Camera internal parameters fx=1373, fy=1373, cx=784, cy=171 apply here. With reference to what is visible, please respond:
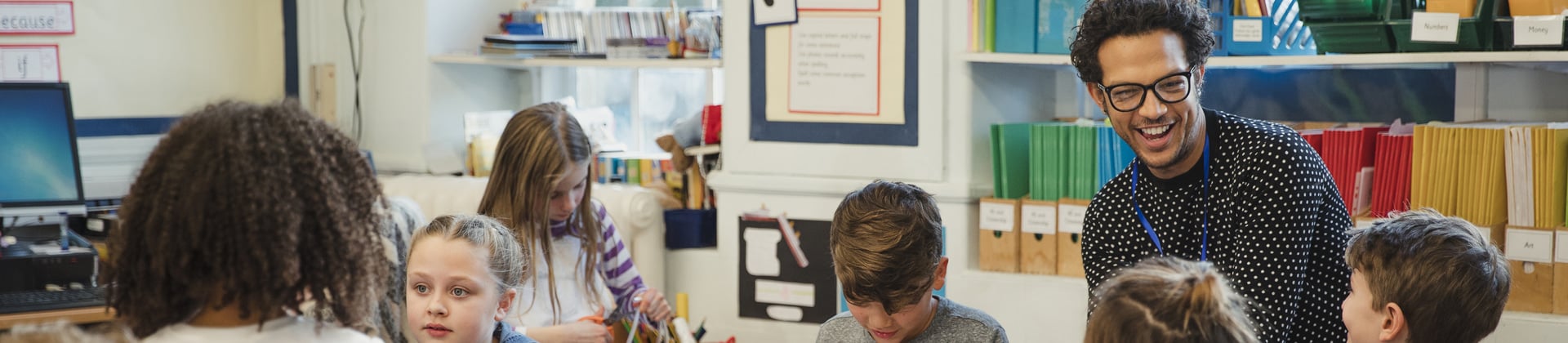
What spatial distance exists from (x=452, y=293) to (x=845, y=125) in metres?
1.47

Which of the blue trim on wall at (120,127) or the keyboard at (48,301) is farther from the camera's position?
the blue trim on wall at (120,127)

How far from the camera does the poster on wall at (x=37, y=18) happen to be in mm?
3549

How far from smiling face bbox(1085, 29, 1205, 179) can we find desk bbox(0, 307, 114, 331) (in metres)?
2.06

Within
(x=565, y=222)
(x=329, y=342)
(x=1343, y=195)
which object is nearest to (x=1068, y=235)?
(x=1343, y=195)

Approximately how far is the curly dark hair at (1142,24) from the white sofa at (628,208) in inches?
73.6

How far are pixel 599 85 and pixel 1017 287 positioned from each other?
5.18 ft

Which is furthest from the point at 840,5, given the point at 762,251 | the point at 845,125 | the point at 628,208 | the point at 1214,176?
the point at 1214,176

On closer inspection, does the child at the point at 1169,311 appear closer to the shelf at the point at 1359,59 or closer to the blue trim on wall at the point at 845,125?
the shelf at the point at 1359,59

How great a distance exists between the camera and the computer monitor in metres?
3.09

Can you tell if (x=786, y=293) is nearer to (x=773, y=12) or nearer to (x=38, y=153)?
(x=773, y=12)

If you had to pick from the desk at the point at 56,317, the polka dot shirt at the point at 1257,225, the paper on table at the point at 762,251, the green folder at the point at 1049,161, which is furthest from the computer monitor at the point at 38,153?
the polka dot shirt at the point at 1257,225

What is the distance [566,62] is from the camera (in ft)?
12.2

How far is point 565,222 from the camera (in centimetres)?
268

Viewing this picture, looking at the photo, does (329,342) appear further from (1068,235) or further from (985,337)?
(1068,235)
